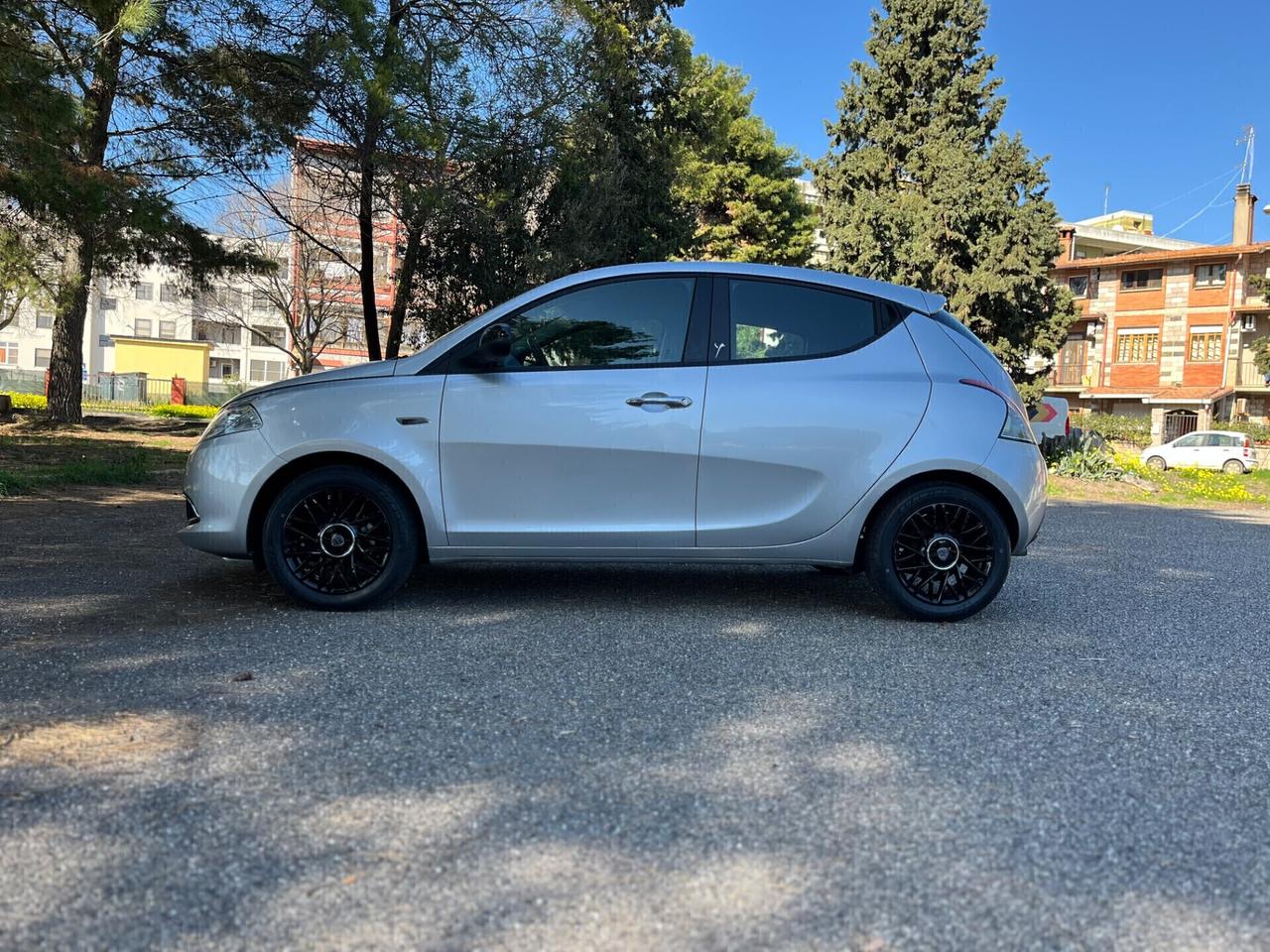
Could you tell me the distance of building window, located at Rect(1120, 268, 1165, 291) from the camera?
48.5m

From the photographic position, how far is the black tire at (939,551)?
518cm

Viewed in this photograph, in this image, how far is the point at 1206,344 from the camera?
47.2 metres

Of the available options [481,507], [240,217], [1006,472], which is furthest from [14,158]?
[240,217]

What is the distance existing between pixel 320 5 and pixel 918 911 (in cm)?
1132

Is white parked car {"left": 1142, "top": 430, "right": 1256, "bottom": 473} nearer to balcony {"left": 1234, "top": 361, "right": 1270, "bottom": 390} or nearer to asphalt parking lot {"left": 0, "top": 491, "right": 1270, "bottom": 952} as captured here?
balcony {"left": 1234, "top": 361, "right": 1270, "bottom": 390}

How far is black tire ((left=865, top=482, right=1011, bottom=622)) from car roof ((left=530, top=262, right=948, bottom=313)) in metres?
1.00

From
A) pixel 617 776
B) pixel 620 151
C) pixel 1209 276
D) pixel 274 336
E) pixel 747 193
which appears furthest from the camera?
pixel 274 336

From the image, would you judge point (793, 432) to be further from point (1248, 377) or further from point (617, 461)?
point (1248, 377)

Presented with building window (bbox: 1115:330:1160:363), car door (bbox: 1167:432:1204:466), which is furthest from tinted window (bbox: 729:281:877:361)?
building window (bbox: 1115:330:1160:363)

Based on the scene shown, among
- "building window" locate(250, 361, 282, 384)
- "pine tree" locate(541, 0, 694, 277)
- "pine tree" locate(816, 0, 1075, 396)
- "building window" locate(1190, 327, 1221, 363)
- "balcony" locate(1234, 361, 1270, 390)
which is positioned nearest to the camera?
"pine tree" locate(541, 0, 694, 277)

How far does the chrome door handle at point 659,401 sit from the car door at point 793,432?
13cm

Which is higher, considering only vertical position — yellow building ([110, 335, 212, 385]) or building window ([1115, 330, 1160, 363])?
building window ([1115, 330, 1160, 363])

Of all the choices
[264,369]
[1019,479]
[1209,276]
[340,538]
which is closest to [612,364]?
[340,538]

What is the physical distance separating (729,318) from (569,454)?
3.56 ft
